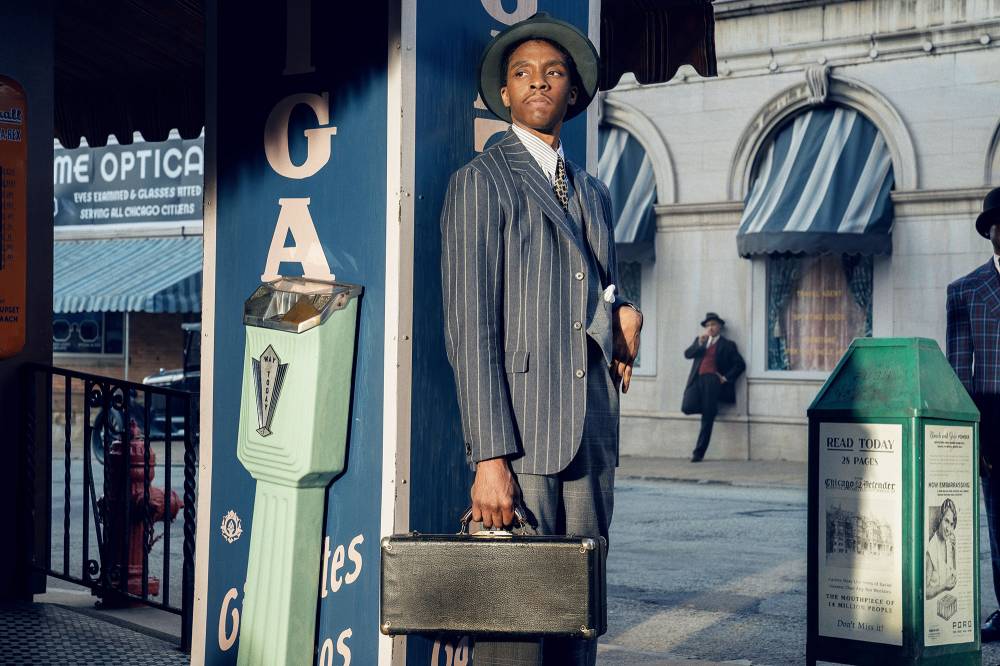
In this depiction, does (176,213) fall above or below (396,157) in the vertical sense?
above

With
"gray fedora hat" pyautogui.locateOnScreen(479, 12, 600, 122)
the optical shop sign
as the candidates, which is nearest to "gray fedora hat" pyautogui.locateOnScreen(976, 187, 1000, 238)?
"gray fedora hat" pyautogui.locateOnScreen(479, 12, 600, 122)

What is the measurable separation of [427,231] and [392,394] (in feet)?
1.56

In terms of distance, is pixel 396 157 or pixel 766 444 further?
pixel 766 444

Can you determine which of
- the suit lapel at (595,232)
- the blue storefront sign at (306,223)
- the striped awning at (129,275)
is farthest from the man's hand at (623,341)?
the striped awning at (129,275)

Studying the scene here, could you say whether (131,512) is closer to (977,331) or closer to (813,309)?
(977,331)

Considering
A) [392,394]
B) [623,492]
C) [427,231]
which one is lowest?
[623,492]

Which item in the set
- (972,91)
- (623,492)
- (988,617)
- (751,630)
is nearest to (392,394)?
(751,630)

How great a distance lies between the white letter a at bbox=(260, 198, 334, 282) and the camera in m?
3.80

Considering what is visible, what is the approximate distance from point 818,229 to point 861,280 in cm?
124

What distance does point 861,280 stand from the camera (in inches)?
671

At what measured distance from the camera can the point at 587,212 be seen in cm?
349

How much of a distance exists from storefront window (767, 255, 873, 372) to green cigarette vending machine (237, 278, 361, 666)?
14.2 m

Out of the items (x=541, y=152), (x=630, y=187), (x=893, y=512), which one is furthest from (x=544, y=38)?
(x=630, y=187)

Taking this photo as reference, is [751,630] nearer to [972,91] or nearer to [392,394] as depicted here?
[392,394]
